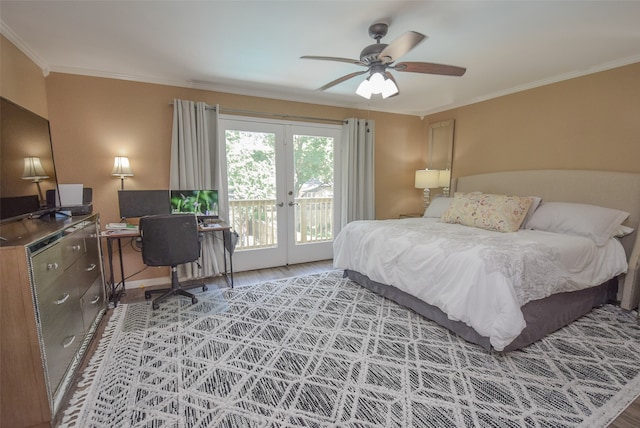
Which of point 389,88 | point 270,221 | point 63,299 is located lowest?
point 63,299

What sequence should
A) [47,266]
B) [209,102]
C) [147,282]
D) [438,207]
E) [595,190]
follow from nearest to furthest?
[47,266]
[595,190]
[147,282]
[209,102]
[438,207]

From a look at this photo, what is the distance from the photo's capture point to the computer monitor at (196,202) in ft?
10.8

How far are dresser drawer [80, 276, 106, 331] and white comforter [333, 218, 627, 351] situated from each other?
2434 mm

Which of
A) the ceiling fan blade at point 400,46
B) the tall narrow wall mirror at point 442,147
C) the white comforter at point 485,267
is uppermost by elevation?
the ceiling fan blade at point 400,46

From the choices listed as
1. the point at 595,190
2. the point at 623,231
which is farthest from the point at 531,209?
the point at 623,231

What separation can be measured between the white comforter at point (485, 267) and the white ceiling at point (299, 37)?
5.50ft

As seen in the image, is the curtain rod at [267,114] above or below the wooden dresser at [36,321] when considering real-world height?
above

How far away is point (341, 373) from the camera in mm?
1905

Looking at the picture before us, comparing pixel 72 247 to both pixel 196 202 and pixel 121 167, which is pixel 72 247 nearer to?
pixel 121 167

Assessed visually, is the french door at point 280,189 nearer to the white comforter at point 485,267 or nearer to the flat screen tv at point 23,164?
the white comforter at point 485,267

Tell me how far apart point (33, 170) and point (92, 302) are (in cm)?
111

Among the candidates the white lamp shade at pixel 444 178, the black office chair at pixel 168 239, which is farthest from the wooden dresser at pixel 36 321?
the white lamp shade at pixel 444 178

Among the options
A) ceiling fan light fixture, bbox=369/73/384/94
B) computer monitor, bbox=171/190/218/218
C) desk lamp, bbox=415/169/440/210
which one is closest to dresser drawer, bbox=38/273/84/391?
computer monitor, bbox=171/190/218/218

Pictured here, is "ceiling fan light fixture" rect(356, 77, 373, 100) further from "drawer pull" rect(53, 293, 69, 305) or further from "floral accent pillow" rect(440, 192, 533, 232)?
"drawer pull" rect(53, 293, 69, 305)
